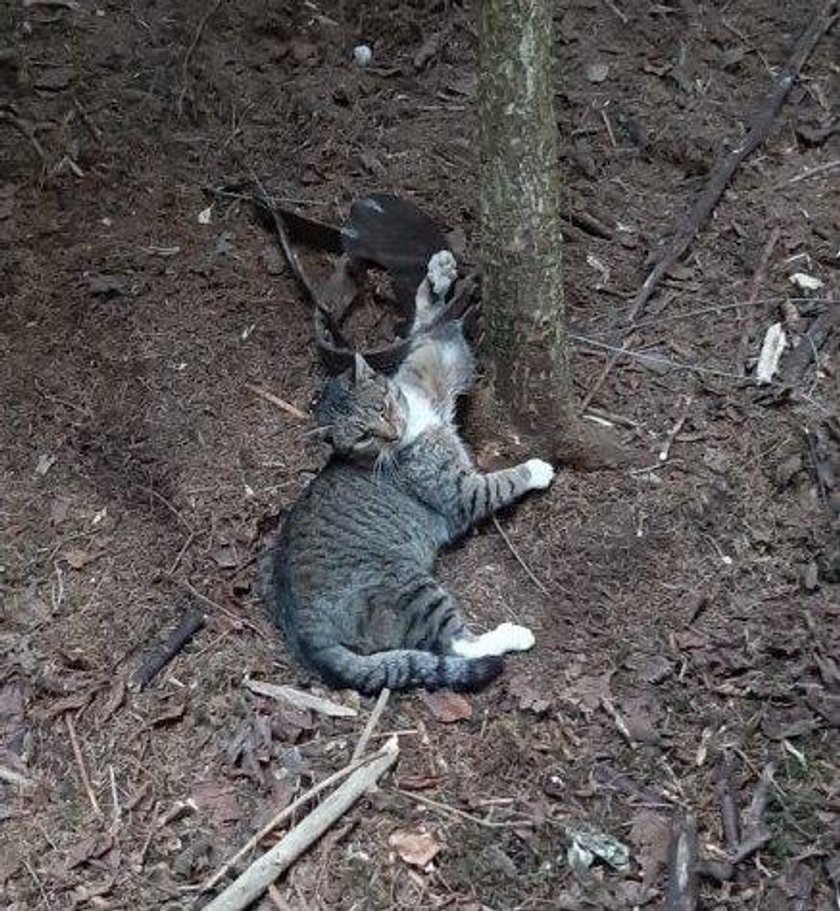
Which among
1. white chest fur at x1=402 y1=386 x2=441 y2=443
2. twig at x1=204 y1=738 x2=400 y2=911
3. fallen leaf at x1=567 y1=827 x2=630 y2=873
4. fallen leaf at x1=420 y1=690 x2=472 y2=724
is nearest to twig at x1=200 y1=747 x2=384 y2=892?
twig at x1=204 y1=738 x2=400 y2=911

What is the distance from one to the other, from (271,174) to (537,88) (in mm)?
2288

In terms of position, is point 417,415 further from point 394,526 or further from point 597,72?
point 597,72

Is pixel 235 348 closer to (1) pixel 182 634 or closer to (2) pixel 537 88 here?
(1) pixel 182 634

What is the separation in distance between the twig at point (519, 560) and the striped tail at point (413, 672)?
39 centimetres

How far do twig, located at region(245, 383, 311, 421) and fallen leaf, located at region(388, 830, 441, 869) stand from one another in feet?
6.72

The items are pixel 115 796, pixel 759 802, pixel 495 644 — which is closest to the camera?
pixel 759 802

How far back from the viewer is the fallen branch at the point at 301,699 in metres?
4.29

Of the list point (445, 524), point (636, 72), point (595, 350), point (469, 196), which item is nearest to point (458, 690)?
point (445, 524)

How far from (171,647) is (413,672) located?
3.12 ft

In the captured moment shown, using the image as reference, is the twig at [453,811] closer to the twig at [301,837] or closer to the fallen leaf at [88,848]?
the twig at [301,837]

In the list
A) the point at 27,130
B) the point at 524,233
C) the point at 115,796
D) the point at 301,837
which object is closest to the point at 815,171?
the point at 524,233

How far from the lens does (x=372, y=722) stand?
Result: 13.9ft

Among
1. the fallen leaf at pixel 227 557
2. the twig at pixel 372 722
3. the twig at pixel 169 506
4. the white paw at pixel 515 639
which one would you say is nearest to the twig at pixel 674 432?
the white paw at pixel 515 639

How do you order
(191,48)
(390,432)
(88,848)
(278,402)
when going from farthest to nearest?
1. (191,48)
2. (278,402)
3. (390,432)
4. (88,848)
